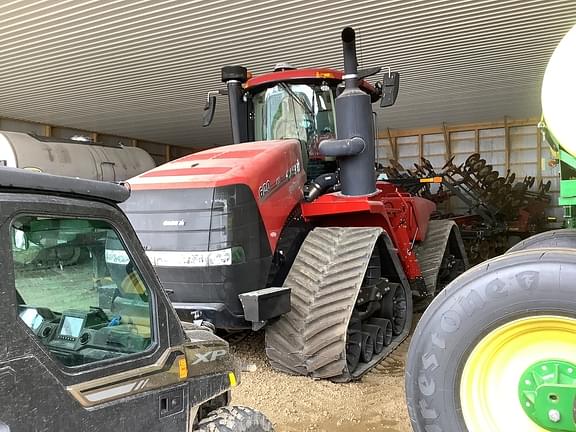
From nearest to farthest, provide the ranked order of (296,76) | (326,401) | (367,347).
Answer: (326,401) → (367,347) → (296,76)

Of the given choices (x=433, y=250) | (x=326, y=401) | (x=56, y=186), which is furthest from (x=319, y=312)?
(x=433, y=250)

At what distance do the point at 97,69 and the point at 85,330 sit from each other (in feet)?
32.0

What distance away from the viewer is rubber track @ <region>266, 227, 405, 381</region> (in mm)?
4340

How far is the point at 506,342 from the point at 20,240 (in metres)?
1.70

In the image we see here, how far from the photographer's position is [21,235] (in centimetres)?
166

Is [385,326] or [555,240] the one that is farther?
[385,326]

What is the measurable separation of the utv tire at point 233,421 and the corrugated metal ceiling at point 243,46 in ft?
21.5

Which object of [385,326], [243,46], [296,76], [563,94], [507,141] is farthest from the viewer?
[507,141]

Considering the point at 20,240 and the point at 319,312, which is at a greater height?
the point at 20,240

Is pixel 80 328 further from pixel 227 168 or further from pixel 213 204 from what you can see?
pixel 227 168

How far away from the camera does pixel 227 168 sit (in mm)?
4555

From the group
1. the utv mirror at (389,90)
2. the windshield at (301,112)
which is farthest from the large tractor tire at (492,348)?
the windshield at (301,112)

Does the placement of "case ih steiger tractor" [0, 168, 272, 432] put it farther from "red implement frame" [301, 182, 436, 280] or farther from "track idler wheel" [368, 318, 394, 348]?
"track idler wheel" [368, 318, 394, 348]

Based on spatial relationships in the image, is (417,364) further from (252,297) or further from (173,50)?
(173,50)
